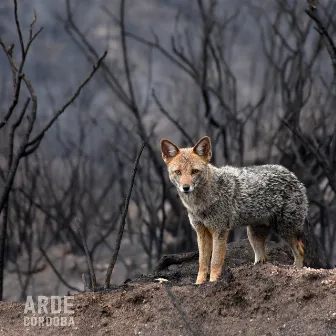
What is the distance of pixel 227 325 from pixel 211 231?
164 centimetres

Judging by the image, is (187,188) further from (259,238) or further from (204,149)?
(259,238)

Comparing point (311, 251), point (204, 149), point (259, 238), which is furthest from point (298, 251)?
point (204, 149)

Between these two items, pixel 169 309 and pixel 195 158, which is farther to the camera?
pixel 195 158

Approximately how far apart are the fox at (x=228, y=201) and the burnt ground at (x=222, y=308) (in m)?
0.72

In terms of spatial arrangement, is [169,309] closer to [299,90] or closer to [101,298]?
[101,298]

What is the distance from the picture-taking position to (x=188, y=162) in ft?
23.2

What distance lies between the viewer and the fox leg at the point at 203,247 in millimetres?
7285

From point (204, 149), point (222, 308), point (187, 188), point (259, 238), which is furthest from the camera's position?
point (259, 238)

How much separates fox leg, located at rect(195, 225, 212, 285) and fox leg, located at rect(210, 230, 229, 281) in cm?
15

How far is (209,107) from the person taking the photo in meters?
14.3

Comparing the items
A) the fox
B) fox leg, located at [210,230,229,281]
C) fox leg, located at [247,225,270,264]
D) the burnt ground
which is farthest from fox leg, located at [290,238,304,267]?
the burnt ground

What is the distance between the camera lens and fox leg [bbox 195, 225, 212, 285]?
729cm

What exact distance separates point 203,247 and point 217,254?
320 millimetres

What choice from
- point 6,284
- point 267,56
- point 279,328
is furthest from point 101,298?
point 6,284
